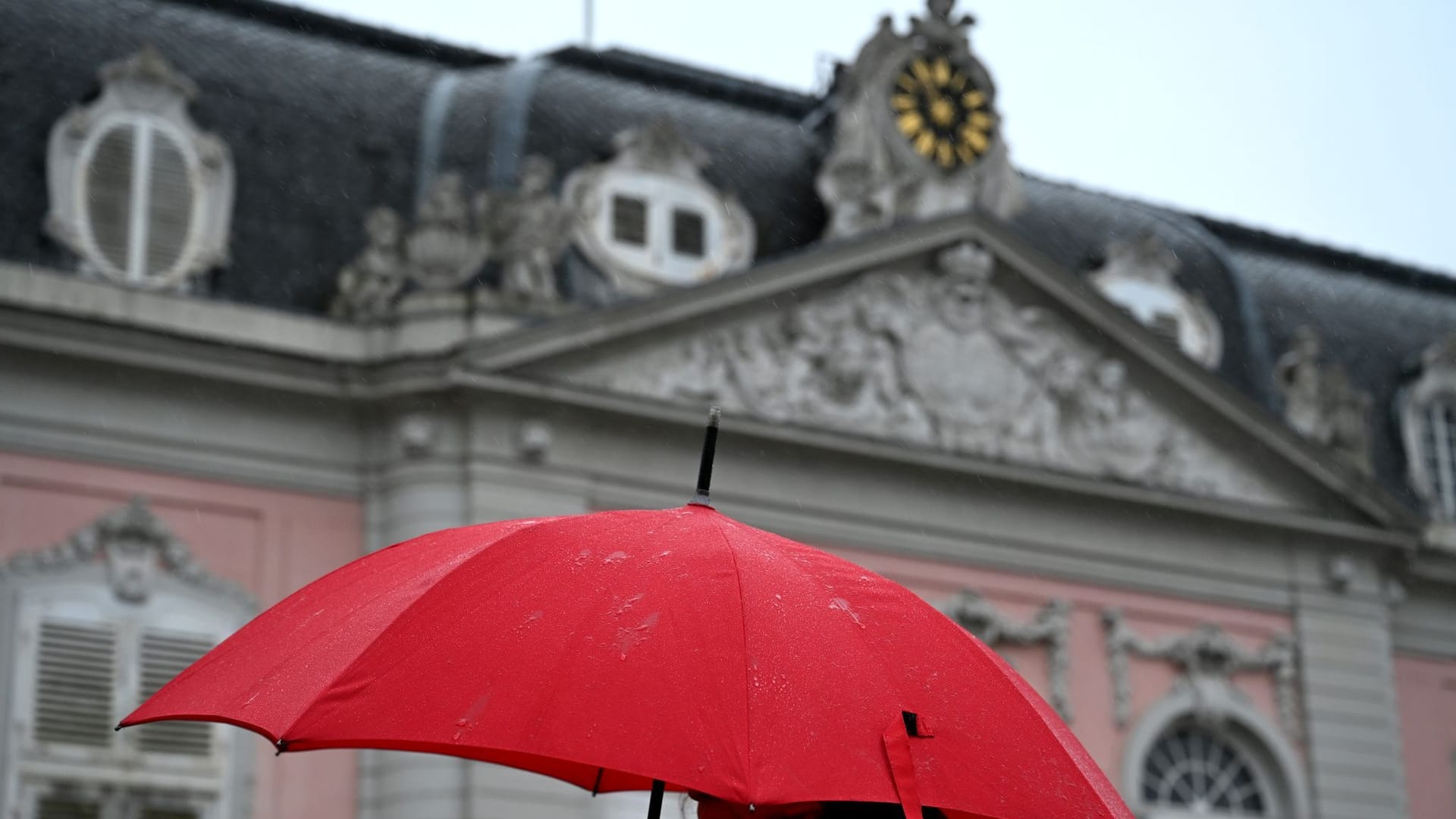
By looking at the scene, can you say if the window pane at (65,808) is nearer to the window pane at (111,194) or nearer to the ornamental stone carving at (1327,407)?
the window pane at (111,194)

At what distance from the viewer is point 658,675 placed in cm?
473

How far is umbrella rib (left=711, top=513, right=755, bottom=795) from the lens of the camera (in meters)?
4.54

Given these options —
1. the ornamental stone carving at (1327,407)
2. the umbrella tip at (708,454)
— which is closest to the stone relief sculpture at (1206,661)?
the ornamental stone carving at (1327,407)

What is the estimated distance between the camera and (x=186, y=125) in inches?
705

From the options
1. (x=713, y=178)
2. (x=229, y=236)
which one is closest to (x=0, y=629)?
(x=229, y=236)

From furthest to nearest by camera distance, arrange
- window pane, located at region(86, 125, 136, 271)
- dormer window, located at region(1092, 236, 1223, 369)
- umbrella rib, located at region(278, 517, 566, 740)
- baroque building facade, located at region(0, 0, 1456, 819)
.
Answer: dormer window, located at region(1092, 236, 1223, 369) → window pane, located at region(86, 125, 136, 271) → baroque building facade, located at region(0, 0, 1456, 819) → umbrella rib, located at region(278, 517, 566, 740)

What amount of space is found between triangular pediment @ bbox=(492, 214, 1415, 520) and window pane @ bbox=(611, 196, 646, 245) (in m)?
1.44

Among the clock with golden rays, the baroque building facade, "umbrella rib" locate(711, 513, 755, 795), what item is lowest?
"umbrella rib" locate(711, 513, 755, 795)

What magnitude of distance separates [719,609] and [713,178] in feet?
49.4

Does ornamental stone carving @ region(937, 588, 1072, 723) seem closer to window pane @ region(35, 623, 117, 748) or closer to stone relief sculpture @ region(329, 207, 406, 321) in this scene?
stone relief sculpture @ region(329, 207, 406, 321)

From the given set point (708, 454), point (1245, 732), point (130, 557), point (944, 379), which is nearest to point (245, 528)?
point (130, 557)

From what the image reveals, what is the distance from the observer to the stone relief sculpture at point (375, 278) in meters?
17.5

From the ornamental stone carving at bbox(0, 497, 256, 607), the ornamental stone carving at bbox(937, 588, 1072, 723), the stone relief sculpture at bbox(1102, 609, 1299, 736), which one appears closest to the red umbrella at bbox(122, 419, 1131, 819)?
the ornamental stone carving at bbox(0, 497, 256, 607)

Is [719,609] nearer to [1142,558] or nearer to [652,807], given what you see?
[652,807]
